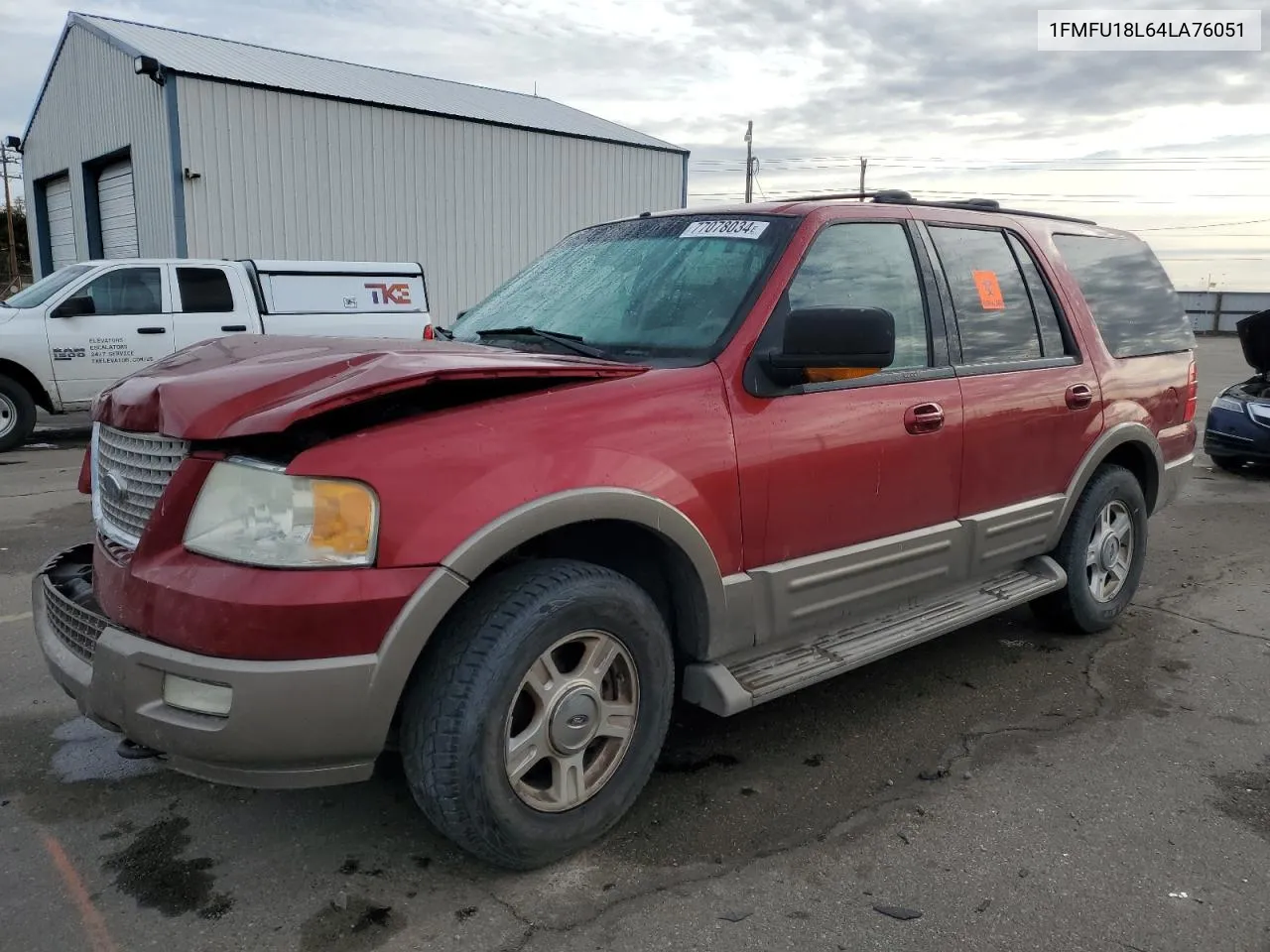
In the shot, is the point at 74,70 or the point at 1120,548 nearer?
the point at 1120,548

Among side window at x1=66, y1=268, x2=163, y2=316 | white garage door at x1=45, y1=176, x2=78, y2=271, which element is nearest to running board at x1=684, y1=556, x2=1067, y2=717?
side window at x1=66, y1=268, x2=163, y2=316

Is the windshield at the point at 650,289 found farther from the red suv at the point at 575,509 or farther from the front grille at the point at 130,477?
the front grille at the point at 130,477

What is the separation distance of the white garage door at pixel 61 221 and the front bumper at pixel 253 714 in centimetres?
2141

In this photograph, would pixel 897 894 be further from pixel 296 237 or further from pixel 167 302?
pixel 296 237

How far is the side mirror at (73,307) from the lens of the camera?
34.2 feet

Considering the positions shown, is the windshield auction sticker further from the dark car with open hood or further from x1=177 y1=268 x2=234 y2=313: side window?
x1=177 y1=268 x2=234 y2=313: side window

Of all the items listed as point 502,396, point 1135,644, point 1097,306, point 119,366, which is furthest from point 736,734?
point 119,366

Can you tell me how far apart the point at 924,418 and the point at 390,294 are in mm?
9790

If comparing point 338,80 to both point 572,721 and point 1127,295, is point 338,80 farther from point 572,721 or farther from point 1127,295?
point 572,721

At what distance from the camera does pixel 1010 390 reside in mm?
3984

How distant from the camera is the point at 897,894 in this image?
8.71 ft

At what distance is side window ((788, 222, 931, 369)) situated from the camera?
3404 mm

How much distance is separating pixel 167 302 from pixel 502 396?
9756 mm

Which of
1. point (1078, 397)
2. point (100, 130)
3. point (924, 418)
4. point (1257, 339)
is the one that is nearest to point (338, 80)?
point (100, 130)
